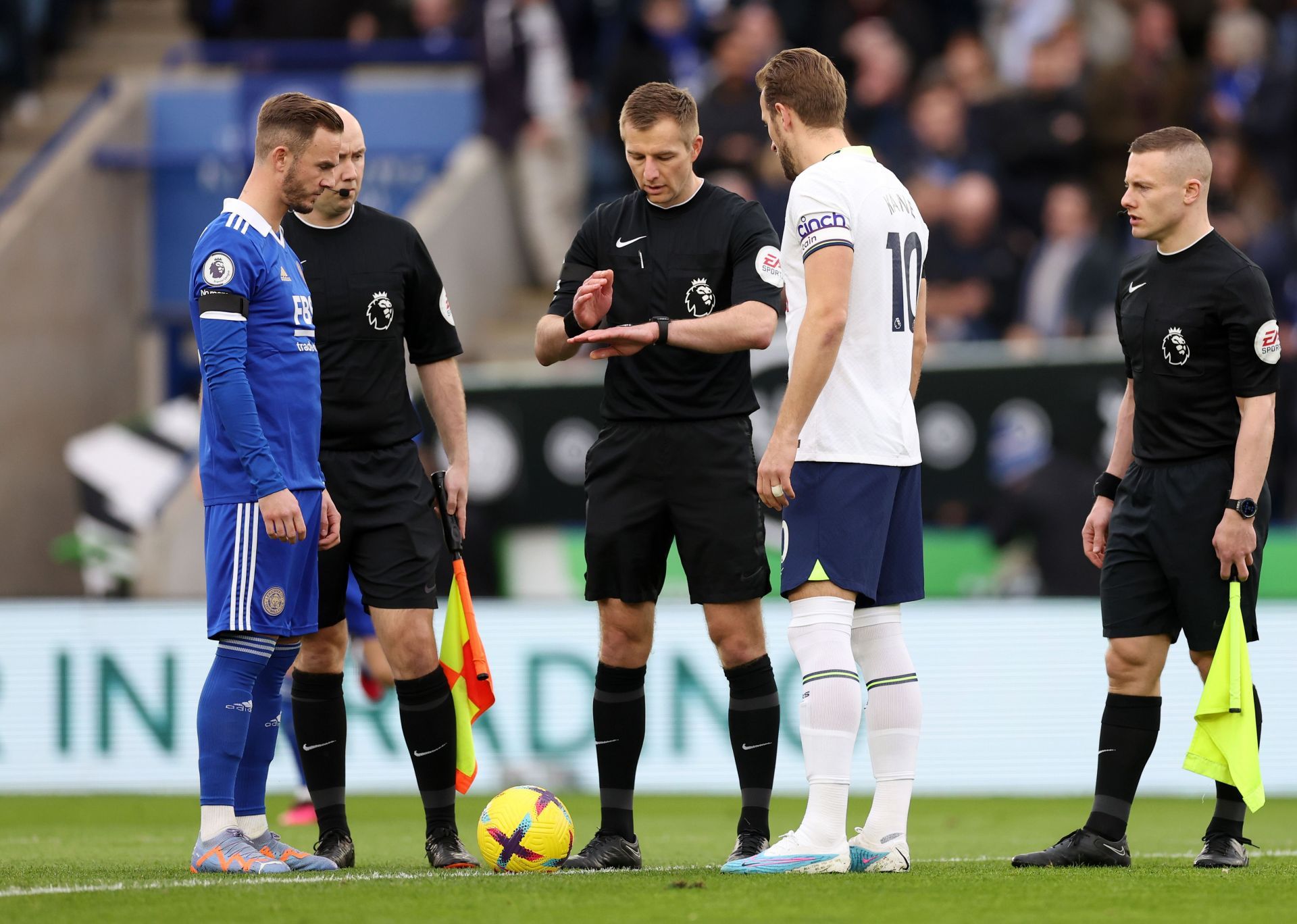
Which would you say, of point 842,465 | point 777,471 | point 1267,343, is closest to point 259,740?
point 777,471

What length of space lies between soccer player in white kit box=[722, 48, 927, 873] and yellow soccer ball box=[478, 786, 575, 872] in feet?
1.91

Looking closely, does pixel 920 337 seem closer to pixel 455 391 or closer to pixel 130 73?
pixel 455 391

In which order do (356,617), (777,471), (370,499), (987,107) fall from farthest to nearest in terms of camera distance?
(987,107) < (356,617) < (370,499) < (777,471)

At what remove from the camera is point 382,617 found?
20.5ft

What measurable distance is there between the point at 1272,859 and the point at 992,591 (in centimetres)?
560

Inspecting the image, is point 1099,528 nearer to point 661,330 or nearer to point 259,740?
point 661,330

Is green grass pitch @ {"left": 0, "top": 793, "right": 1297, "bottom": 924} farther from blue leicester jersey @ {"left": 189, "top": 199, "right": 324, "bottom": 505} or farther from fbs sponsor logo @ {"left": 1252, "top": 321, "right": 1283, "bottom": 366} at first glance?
fbs sponsor logo @ {"left": 1252, "top": 321, "right": 1283, "bottom": 366}

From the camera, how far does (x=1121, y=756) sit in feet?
19.8

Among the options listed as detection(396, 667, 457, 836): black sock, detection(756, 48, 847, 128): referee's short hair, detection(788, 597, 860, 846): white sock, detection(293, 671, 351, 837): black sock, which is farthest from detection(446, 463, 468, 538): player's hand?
detection(756, 48, 847, 128): referee's short hair

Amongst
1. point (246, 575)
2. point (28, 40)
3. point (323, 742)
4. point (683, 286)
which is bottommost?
point (323, 742)

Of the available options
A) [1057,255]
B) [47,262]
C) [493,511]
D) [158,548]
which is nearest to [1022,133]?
[1057,255]

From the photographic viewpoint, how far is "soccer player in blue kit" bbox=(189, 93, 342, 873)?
5625mm

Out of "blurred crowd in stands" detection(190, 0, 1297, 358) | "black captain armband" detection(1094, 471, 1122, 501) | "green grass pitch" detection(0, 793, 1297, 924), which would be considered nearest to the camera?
"green grass pitch" detection(0, 793, 1297, 924)

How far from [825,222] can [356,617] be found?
369cm
